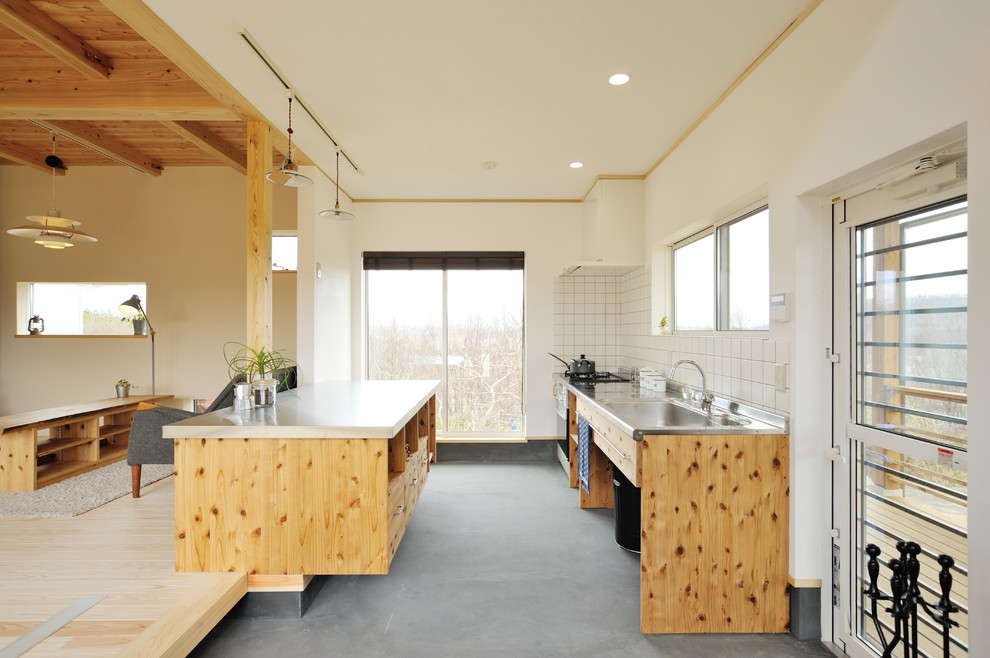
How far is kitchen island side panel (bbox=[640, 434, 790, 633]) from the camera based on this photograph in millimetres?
2041

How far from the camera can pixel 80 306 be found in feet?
16.8

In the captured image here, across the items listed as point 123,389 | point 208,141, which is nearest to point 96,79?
point 208,141

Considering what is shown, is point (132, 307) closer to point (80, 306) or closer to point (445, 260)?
point (80, 306)

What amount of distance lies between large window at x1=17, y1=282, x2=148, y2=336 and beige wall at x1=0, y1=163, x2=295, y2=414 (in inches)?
4.3

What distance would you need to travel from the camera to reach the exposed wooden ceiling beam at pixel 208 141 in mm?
3787

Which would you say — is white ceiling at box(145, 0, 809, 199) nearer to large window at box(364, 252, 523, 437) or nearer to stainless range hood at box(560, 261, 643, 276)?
stainless range hood at box(560, 261, 643, 276)

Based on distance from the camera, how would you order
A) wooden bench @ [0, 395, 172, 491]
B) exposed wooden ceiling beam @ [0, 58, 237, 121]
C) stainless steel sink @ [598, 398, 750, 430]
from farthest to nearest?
wooden bench @ [0, 395, 172, 491]
exposed wooden ceiling beam @ [0, 58, 237, 121]
stainless steel sink @ [598, 398, 750, 430]

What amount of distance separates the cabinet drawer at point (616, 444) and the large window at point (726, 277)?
0.94m

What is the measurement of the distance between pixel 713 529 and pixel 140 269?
19.1 feet

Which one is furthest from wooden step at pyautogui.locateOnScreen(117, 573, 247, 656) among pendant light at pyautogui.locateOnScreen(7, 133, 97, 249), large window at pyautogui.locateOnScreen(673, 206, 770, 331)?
pendant light at pyautogui.locateOnScreen(7, 133, 97, 249)

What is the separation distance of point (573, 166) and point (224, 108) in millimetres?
2458

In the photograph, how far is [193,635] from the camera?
174cm

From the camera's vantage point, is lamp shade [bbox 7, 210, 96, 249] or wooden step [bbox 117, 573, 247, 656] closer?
wooden step [bbox 117, 573, 247, 656]

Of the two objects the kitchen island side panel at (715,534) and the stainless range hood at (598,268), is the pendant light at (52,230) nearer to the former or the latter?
the stainless range hood at (598,268)
